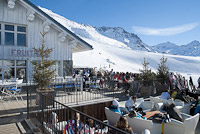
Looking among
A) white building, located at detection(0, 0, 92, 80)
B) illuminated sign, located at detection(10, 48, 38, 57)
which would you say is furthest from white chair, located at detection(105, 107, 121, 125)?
illuminated sign, located at detection(10, 48, 38, 57)

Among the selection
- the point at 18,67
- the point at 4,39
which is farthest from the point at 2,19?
the point at 18,67

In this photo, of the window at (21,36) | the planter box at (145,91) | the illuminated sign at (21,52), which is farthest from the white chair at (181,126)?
the window at (21,36)

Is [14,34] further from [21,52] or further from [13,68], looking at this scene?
[13,68]

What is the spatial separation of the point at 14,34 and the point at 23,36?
557 mm

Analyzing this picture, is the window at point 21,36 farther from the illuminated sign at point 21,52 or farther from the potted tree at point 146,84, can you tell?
the potted tree at point 146,84

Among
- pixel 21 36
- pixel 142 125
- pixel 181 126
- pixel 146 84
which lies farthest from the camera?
pixel 146 84

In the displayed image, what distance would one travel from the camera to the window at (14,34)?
10508 millimetres

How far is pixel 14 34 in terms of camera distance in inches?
423

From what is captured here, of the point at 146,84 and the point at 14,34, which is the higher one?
the point at 14,34

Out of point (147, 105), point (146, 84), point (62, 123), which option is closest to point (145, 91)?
point (146, 84)

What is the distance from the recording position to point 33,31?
11.3m

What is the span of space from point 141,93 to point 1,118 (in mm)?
7956

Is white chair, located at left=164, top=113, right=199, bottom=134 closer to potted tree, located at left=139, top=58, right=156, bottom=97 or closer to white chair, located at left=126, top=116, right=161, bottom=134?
white chair, located at left=126, top=116, right=161, bottom=134

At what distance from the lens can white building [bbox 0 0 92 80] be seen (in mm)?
10359
